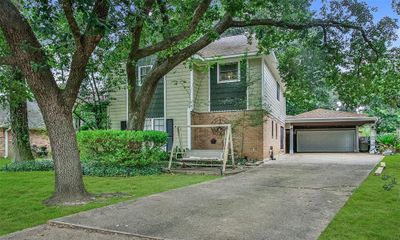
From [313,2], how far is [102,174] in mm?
9973

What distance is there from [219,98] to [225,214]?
11.4 m

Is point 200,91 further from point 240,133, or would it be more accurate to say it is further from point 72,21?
point 72,21

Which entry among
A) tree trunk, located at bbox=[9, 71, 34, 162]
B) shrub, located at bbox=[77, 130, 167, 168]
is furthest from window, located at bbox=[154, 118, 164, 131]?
tree trunk, located at bbox=[9, 71, 34, 162]

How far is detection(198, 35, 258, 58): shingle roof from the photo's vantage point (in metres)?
16.2

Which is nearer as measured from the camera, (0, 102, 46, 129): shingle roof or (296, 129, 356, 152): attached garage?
(0, 102, 46, 129): shingle roof

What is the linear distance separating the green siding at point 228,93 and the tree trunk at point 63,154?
10339 millimetres

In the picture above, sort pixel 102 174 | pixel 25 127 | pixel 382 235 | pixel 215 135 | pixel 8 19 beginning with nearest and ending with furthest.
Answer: pixel 382 235, pixel 8 19, pixel 102 174, pixel 25 127, pixel 215 135

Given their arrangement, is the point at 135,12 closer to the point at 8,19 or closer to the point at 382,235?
the point at 8,19

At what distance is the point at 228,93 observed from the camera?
53.8 feet

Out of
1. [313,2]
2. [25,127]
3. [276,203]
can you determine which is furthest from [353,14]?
[25,127]

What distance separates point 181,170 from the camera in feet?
40.1

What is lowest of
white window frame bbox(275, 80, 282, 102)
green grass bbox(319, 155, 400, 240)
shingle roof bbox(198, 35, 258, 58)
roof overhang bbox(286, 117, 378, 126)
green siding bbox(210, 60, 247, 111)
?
green grass bbox(319, 155, 400, 240)

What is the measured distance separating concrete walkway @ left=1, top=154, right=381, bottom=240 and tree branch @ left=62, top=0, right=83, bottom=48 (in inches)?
123

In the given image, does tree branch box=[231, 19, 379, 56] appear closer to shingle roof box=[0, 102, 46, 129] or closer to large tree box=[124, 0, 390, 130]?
large tree box=[124, 0, 390, 130]
